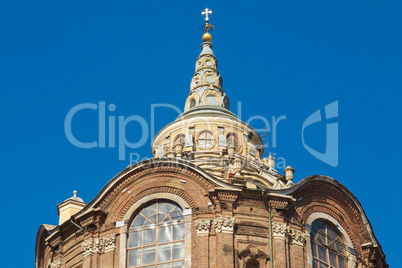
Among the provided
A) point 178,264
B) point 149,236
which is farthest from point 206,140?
point 178,264

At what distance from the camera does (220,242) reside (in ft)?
179

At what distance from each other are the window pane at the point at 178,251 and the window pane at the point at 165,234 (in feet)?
2.01

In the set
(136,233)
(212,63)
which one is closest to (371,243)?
(136,233)

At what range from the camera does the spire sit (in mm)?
73062

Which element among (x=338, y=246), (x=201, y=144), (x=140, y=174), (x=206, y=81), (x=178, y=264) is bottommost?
(x=178, y=264)

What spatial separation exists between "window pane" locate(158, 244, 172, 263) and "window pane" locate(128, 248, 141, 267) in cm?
117

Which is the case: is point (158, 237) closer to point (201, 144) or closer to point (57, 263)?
point (57, 263)

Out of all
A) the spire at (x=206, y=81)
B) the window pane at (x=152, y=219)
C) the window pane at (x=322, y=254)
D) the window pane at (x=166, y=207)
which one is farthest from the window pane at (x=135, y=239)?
the spire at (x=206, y=81)

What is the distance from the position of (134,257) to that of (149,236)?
1478mm

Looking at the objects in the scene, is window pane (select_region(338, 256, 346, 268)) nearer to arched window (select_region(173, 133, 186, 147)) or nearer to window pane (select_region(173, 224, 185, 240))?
window pane (select_region(173, 224, 185, 240))

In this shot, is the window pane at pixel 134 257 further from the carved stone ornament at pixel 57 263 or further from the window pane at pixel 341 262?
the window pane at pixel 341 262

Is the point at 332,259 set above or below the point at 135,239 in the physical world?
below

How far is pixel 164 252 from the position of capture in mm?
55438

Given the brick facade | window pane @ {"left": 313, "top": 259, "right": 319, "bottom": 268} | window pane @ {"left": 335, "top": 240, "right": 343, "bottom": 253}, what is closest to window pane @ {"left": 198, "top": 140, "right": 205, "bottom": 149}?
the brick facade
